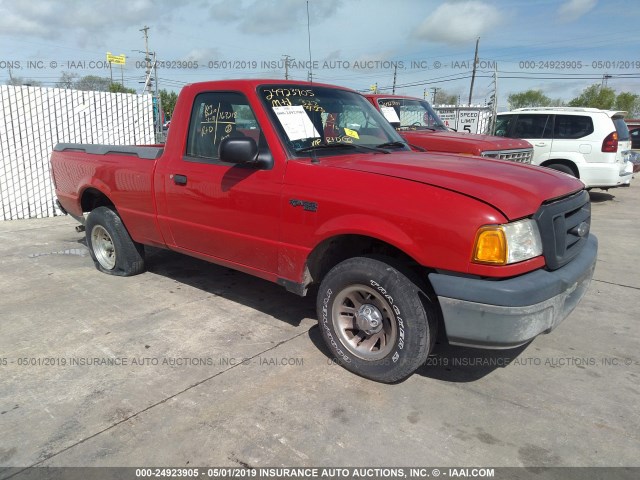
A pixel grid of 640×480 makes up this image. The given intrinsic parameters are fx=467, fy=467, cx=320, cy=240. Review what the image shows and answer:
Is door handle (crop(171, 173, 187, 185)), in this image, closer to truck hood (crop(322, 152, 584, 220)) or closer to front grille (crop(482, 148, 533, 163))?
truck hood (crop(322, 152, 584, 220))

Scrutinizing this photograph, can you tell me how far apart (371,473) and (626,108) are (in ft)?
247

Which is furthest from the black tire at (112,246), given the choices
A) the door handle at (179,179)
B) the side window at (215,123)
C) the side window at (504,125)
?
the side window at (504,125)

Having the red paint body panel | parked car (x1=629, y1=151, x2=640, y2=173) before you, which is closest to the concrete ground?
the red paint body panel

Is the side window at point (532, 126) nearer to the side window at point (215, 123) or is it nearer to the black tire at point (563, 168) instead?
the black tire at point (563, 168)

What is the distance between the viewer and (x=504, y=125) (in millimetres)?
10891

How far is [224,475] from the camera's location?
7.57ft

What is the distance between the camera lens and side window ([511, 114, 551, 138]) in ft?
32.9

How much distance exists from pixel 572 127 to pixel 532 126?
807 millimetres

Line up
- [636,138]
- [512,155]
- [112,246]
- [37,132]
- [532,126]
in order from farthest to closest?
1. [636,138]
2. [532,126]
3. [37,132]
4. [512,155]
5. [112,246]

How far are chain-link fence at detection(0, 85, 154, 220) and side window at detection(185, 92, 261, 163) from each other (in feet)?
18.8

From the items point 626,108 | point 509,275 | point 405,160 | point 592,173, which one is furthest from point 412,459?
point 626,108

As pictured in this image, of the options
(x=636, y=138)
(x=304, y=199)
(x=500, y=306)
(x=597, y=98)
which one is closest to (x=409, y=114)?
(x=304, y=199)

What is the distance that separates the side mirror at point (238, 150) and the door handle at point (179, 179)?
2.67ft

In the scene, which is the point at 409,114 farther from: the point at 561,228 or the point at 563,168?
the point at 561,228
